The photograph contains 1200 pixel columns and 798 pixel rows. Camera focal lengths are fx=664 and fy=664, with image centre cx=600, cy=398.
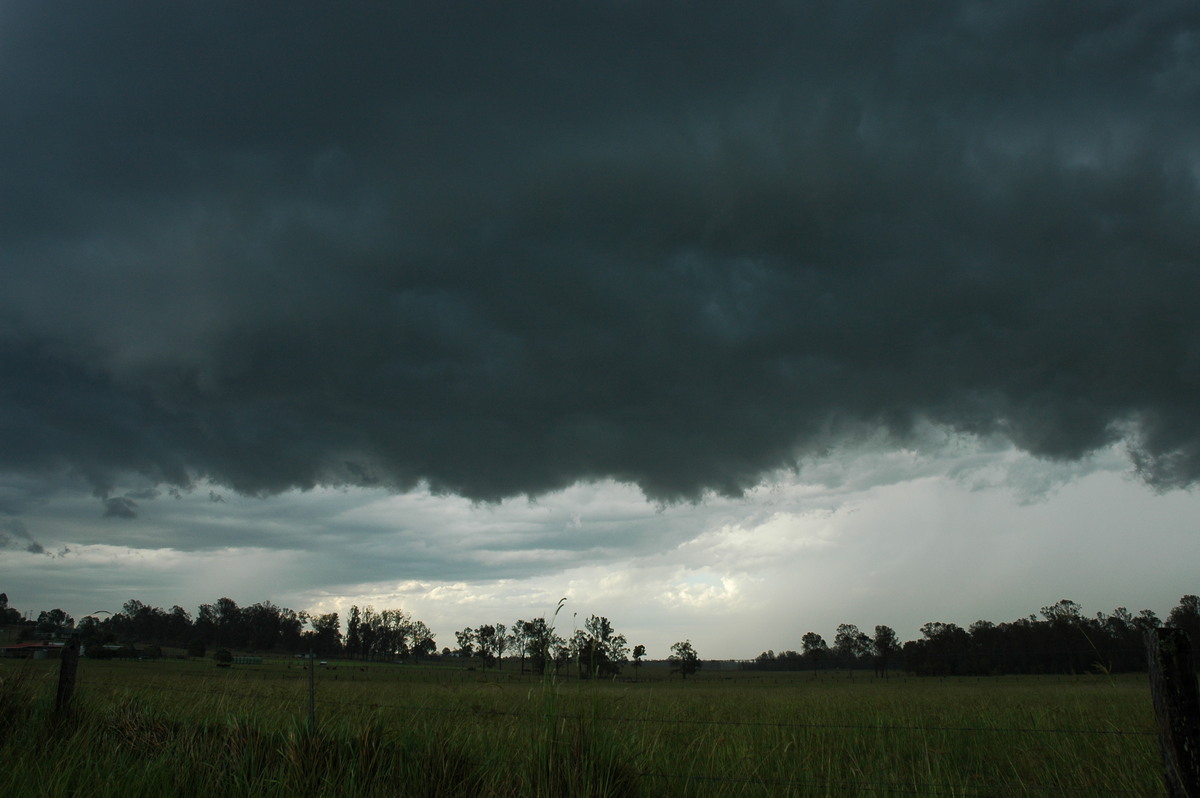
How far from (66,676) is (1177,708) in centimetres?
1279

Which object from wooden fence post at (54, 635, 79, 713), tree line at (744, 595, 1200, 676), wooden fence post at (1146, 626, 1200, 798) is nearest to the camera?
wooden fence post at (1146, 626, 1200, 798)

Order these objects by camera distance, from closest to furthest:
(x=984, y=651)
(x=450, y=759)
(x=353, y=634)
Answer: (x=450, y=759) < (x=984, y=651) < (x=353, y=634)

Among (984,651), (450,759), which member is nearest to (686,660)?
(984,651)

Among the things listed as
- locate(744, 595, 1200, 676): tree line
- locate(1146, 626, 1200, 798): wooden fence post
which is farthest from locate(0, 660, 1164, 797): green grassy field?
locate(744, 595, 1200, 676): tree line

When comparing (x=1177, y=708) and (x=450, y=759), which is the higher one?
(x=1177, y=708)

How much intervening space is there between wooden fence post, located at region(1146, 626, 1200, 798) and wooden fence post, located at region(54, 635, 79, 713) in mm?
12284

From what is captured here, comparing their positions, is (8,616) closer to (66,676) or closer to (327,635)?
(327,635)

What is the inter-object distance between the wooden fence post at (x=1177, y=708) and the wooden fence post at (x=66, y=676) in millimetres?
12284

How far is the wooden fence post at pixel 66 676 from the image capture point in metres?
9.51

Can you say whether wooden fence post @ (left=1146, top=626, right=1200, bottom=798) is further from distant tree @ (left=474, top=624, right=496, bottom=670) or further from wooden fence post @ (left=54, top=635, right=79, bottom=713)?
distant tree @ (left=474, top=624, right=496, bottom=670)

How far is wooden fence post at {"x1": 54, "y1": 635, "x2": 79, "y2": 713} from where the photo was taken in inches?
374

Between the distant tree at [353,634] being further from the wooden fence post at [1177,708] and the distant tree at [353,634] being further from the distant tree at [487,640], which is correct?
the wooden fence post at [1177,708]

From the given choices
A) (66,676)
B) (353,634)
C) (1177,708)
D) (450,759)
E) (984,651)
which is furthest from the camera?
(353,634)

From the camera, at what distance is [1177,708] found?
4113 millimetres
